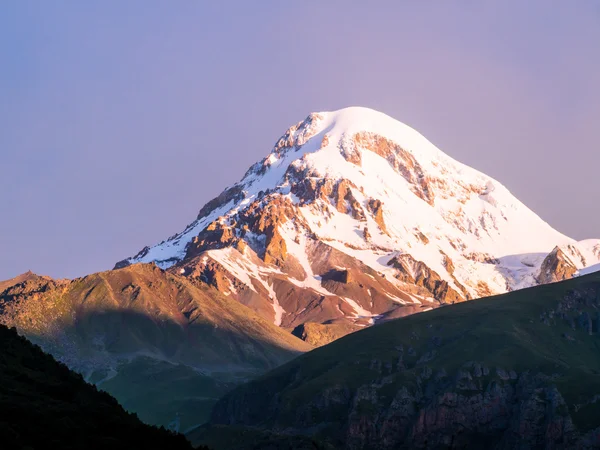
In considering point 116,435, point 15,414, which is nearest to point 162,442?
point 116,435

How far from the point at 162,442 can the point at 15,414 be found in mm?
25659

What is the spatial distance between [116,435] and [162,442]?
26.2ft

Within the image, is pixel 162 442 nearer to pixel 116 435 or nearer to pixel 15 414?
pixel 116 435

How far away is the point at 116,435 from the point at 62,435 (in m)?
12.2

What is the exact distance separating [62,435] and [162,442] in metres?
19.0

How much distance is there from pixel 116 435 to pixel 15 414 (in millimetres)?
17883

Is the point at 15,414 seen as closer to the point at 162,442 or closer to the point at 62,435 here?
the point at 62,435

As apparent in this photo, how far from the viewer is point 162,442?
19412cm

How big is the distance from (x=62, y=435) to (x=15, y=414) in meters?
8.88

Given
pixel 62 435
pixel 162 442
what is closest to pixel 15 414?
pixel 62 435

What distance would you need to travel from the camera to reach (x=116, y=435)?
632 ft

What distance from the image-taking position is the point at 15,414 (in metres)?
185

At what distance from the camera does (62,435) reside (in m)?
183
